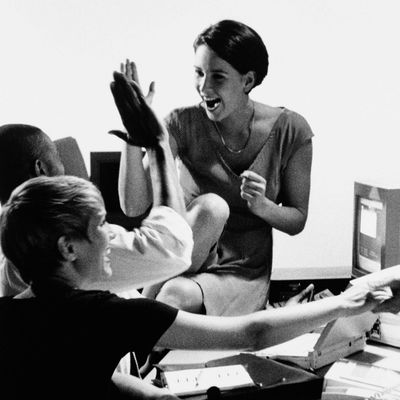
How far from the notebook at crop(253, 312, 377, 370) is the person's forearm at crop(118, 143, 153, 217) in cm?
56

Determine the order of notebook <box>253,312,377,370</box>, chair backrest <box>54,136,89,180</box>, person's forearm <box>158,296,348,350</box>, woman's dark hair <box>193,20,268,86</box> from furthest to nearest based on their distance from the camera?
woman's dark hair <box>193,20,268,86</box>
chair backrest <box>54,136,89,180</box>
notebook <box>253,312,377,370</box>
person's forearm <box>158,296,348,350</box>

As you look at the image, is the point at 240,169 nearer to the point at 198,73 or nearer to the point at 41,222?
the point at 198,73

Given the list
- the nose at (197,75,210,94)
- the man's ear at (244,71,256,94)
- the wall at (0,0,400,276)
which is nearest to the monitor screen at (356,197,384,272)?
the wall at (0,0,400,276)

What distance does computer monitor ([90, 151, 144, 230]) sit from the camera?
196 centimetres

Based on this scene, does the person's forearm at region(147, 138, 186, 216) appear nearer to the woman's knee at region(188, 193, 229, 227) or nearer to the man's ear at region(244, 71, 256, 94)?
the woman's knee at region(188, 193, 229, 227)

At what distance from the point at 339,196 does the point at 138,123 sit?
1258 mm

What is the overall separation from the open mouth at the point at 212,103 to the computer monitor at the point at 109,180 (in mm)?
314

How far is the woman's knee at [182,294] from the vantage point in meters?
1.85

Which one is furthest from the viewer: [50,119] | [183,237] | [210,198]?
[50,119]

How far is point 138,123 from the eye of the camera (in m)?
1.43

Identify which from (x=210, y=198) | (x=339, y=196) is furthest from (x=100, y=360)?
(x=339, y=196)

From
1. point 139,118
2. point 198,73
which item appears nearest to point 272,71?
point 198,73

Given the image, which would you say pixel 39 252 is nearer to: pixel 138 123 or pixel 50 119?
pixel 138 123

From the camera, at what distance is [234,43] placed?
6.33 feet
